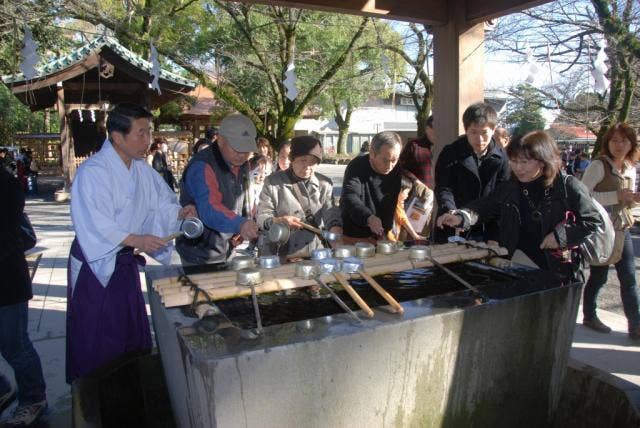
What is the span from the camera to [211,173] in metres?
2.70

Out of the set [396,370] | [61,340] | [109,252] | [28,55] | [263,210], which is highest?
[28,55]

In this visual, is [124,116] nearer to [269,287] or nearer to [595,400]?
[269,287]

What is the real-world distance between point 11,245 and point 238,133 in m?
1.25

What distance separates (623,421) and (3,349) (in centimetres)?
278

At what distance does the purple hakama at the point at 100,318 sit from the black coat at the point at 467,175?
187 cm

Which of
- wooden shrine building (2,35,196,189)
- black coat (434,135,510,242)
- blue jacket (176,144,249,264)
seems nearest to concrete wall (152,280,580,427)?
blue jacket (176,144,249,264)

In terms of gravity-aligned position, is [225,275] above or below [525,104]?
below

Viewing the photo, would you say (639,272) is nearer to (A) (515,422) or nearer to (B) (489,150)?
(B) (489,150)

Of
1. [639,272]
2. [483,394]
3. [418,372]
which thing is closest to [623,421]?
[483,394]

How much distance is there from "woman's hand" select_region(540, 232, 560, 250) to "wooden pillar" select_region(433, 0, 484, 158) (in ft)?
6.05

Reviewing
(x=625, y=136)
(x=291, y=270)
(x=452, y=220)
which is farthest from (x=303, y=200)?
(x=625, y=136)

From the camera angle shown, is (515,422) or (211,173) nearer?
(515,422)

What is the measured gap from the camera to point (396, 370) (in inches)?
63.0

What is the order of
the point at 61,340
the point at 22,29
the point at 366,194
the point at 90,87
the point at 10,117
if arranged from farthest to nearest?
the point at 10,117, the point at 90,87, the point at 22,29, the point at 61,340, the point at 366,194
